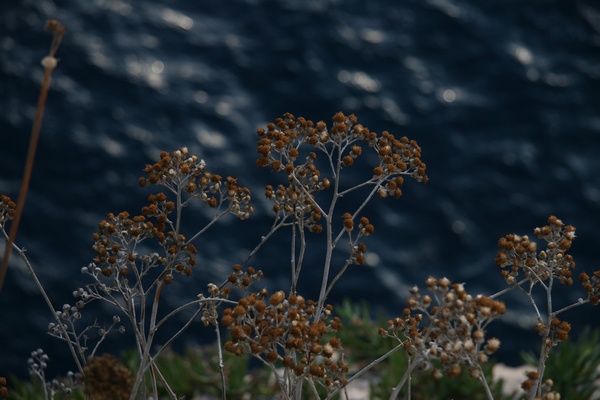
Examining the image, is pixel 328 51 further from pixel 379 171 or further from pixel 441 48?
pixel 379 171

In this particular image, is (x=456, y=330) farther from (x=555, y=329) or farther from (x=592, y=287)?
(x=592, y=287)

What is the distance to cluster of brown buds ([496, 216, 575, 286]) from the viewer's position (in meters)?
3.64

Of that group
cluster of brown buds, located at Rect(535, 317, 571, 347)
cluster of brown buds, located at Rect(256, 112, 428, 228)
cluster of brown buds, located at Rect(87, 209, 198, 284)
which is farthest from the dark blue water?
cluster of brown buds, located at Rect(535, 317, 571, 347)

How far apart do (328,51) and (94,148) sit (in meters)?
4.78

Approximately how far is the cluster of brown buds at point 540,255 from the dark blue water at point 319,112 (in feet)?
25.5

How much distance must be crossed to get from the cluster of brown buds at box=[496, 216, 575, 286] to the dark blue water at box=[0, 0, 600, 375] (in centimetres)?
Answer: 778

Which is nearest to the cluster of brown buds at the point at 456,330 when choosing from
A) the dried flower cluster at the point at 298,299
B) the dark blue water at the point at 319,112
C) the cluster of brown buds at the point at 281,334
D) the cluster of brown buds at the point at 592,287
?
the dried flower cluster at the point at 298,299

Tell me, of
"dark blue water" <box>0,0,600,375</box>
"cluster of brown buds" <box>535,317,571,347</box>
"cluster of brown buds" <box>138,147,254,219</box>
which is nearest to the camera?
"cluster of brown buds" <box>535,317,571,347</box>

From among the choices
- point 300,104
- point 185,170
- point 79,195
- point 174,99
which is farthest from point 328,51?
point 185,170

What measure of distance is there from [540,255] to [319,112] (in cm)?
1047

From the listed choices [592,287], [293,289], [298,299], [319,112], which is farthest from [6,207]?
[319,112]

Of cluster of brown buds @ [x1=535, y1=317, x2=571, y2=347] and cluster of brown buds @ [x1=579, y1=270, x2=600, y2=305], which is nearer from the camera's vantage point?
cluster of brown buds @ [x1=535, y1=317, x2=571, y2=347]

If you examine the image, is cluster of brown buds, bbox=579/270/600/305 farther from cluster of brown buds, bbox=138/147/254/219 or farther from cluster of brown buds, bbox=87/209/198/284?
cluster of brown buds, bbox=87/209/198/284

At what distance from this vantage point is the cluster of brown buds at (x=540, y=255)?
3637 mm
